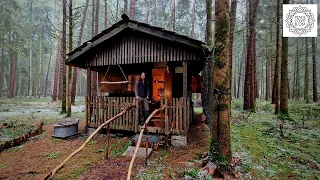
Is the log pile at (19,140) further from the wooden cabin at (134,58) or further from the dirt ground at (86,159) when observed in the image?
the wooden cabin at (134,58)

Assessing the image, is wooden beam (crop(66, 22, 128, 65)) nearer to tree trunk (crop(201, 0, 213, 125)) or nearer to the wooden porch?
the wooden porch

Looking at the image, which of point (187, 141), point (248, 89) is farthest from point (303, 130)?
point (187, 141)

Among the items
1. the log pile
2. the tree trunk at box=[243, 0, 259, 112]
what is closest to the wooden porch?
the log pile

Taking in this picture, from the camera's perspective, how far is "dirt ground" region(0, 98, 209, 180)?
525cm

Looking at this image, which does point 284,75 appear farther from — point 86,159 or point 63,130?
point 63,130

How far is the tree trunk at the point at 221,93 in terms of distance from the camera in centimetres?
499

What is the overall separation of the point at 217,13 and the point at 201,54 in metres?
2.46

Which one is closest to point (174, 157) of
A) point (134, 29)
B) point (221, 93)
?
point (221, 93)

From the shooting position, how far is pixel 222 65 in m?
5.10

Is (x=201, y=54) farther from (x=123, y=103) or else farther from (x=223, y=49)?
(x=123, y=103)

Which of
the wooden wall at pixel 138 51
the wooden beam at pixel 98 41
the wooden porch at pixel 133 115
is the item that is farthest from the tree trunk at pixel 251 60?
the wooden beam at pixel 98 41
